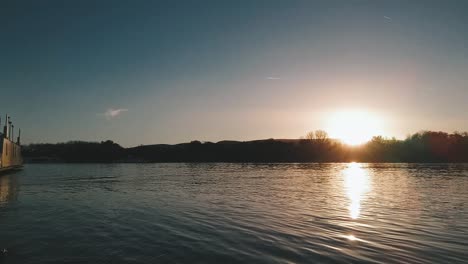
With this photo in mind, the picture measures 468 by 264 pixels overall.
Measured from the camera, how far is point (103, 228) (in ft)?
62.6

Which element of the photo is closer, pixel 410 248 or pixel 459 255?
pixel 459 255

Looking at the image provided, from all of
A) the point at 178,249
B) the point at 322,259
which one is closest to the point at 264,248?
the point at 322,259

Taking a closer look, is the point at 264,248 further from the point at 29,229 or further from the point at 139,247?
the point at 29,229

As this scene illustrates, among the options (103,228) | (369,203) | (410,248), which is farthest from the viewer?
(369,203)

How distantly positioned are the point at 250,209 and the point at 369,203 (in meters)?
10.6

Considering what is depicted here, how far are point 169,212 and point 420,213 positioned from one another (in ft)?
55.5

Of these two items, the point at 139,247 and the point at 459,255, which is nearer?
the point at 459,255

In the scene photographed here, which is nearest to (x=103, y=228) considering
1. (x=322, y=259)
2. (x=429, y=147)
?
(x=322, y=259)

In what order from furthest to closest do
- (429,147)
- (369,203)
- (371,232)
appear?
(429,147), (369,203), (371,232)

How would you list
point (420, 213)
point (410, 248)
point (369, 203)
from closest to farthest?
point (410, 248)
point (420, 213)
point (369, 203)

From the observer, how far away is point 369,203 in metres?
29.7

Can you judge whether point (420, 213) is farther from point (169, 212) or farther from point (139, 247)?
point (139, 247)

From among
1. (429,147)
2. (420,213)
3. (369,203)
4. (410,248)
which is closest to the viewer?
(410,248)

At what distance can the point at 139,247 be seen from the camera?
14.9 m
